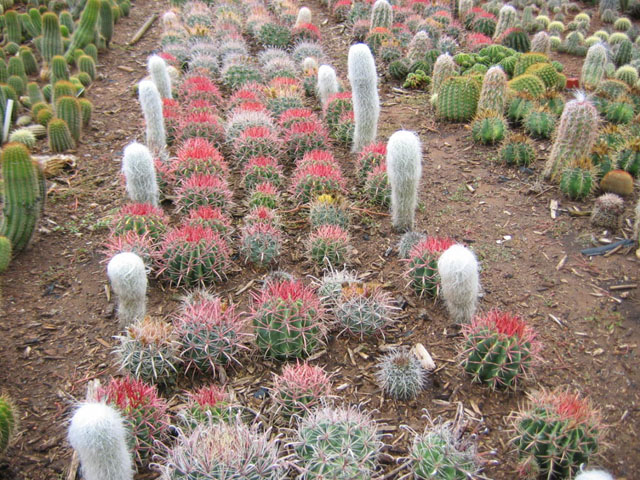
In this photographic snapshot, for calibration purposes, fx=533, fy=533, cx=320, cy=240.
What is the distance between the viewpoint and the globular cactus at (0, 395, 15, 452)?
2928 mm

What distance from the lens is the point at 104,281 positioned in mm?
4344

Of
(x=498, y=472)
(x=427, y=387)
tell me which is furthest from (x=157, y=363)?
(x=498, y=472)

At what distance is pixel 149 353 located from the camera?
3258mm

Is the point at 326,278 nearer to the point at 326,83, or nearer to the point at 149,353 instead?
the point at 149,353

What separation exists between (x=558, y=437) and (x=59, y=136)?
19.0ft

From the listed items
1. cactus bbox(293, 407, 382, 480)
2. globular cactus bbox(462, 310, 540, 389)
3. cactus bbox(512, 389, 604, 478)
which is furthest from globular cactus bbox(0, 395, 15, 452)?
cactus bbox(512, 389, 604, 478)

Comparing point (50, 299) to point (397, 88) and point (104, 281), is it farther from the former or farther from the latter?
point (397, 88)

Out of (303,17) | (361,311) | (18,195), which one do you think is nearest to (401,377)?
(361,311)

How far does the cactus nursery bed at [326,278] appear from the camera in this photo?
2875 millimetres

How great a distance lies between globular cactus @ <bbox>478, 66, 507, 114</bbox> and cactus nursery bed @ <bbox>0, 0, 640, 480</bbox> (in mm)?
24

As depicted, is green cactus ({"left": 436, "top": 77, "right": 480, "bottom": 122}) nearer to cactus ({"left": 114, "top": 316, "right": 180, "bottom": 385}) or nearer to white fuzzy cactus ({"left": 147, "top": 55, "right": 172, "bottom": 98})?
white fuzzy cactus ({"left": 147, "top": 55, "right": 172, "bottom": 98})

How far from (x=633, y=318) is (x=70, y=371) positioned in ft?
12.9

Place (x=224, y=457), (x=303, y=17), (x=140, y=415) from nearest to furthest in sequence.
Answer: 1. (x=224, y=457)
2. (x=140, y=415)
3. (x=303, y=17)

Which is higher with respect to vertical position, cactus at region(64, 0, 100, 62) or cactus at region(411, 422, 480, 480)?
cactus at region(64, 0, 100, 62)
